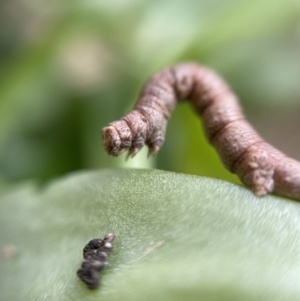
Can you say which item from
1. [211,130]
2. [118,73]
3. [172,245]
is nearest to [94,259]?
[172,245]

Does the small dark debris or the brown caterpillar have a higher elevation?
the brown caterpillar

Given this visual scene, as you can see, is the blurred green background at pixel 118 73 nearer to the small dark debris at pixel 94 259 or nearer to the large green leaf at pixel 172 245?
the large green leaf at pixel 172 245

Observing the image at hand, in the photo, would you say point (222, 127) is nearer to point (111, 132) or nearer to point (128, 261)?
point (111, 132)

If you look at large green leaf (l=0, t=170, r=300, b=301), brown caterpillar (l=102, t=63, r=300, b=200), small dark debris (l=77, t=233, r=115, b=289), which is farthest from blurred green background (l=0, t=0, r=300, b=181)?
small dark debris (l=77, t=233, r=115, b=289)

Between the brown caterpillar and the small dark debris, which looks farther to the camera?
the brown caterpillar

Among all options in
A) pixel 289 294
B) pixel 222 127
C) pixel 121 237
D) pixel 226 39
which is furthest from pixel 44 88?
pixel 289 294

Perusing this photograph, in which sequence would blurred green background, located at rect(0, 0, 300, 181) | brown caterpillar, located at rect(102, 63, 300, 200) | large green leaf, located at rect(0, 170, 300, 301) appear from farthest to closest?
blurred green background, located at rect(0, 0, 300, 181), brown caterpillar, located at rect(102, 63, 300, 200), large green leaf, located at rect(0, 170, 300, 301)

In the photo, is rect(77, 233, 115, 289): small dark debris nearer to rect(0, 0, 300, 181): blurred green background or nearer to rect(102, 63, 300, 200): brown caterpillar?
rect(102, 63, 300, 200): brown caterpillar
